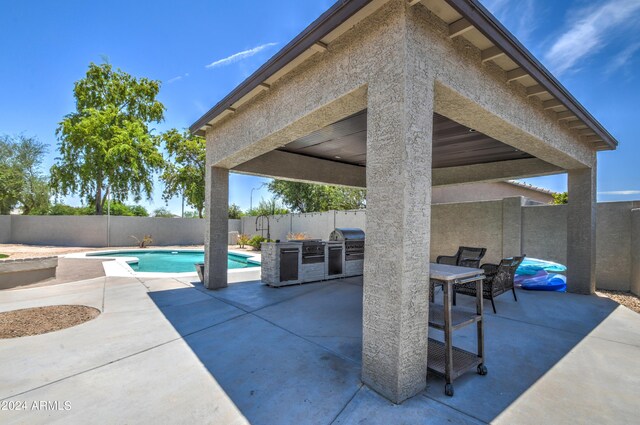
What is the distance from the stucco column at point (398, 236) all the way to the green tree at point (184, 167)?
20.4 meters

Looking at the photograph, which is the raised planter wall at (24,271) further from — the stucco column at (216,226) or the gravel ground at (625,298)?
the gravel ground at (625,298)

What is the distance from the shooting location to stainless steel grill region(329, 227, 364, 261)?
852 centimetres

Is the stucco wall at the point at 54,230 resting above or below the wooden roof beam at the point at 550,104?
below

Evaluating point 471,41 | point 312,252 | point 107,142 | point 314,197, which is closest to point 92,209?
point 107,142

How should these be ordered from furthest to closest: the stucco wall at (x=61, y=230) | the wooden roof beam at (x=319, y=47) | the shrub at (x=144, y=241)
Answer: the shrub at (x=144, y=241) < the stucco wall at (x=61, y=230) < the wooden roof beam at (x=319, y=47)

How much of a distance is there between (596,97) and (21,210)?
114 ft

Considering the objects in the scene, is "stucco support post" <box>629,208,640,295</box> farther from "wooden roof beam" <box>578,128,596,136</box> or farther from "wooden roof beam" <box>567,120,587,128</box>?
"wooden roof beam" <box>567,120,587,128</box>

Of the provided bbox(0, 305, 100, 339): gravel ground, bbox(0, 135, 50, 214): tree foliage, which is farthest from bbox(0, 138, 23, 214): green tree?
bbox(0, 305, 100, 339): gravel ground

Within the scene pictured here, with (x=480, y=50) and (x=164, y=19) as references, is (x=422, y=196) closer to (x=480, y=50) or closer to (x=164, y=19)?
(x=480, y=50)

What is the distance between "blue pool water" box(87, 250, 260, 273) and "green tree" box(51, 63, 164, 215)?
6960 mm

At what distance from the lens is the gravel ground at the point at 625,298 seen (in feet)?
19.0

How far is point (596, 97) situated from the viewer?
347 inches

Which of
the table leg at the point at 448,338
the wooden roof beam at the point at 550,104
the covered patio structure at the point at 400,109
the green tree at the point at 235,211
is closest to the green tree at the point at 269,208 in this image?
the green tree at the point at 235,211


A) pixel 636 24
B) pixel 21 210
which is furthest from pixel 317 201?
pixel 21 210
